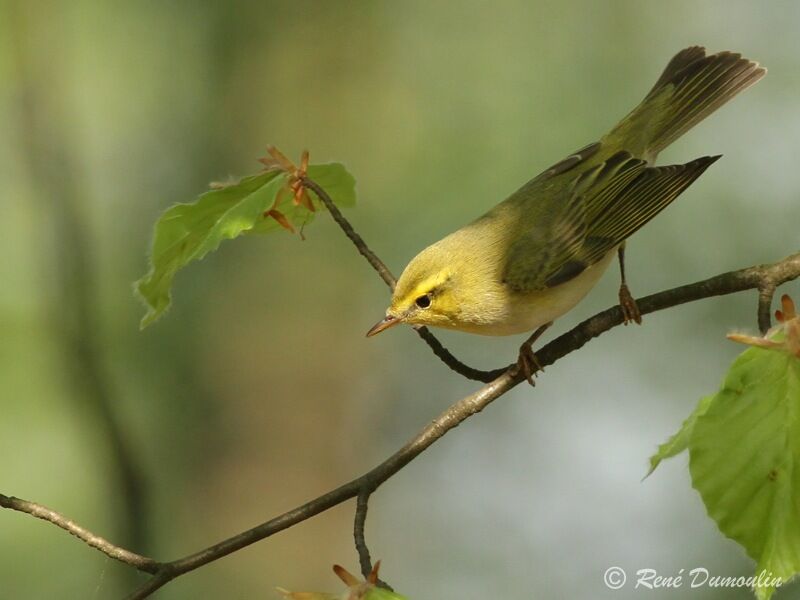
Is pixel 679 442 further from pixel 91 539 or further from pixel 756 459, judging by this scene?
pixel 91 539

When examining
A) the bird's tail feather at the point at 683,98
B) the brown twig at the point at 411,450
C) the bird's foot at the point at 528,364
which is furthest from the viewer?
the bird's tail feather at the point at 683,98

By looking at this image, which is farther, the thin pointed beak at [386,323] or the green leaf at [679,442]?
the thin pointed beak at [386,323]

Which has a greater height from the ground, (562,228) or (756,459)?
(562,228)

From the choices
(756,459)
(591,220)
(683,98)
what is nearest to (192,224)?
(756,459)

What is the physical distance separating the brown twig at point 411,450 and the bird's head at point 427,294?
0.73m

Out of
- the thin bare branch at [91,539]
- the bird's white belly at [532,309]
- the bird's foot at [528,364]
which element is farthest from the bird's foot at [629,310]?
the thin bare branch at [91,539]

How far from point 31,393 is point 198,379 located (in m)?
1.18

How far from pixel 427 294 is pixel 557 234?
1.75ft

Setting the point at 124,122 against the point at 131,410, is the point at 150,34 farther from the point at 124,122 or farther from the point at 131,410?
the point at 131,410

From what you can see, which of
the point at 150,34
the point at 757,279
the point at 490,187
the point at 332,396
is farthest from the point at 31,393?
the point at 757,279

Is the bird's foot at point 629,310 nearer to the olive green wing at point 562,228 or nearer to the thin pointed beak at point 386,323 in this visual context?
the olive green wing at point 562,228

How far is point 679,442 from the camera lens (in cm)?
184

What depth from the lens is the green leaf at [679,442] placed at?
5.93 feet

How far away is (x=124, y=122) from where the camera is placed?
8.00 m
